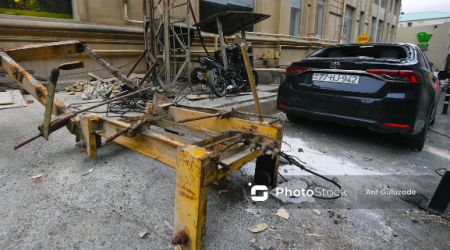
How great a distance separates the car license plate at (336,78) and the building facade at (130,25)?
600 centimetres

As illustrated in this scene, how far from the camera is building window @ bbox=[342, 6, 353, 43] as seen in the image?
19.1 meters

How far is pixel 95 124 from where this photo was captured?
2330 mm

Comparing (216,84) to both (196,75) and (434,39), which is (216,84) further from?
(434,39)

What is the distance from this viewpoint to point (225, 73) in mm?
6293

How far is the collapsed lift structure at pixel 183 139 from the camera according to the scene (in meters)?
1.42

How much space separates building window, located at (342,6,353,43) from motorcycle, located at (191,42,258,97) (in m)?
16.0

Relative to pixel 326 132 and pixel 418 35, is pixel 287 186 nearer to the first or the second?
pixel 326 132

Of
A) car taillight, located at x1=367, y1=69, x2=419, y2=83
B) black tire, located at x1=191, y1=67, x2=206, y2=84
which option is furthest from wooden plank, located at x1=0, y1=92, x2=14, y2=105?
car taillight, located at x1=367, y1=69, x2=419, y2=83

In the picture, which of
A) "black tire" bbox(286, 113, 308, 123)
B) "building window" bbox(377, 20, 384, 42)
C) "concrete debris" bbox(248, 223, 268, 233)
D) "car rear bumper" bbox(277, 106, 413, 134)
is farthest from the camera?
"building window" bbox(377, 20, 384, 42)

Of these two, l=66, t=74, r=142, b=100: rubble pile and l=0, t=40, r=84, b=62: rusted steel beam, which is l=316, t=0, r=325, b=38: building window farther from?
l=0, t=40, r=84, b=62: rusted steel beam

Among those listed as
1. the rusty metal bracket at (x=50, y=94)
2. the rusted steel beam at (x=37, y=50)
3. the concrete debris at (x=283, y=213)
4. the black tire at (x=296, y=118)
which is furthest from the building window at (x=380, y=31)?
the rusty metal bracket at (x=50, y=94)

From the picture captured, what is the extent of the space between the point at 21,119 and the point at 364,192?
4.59 m

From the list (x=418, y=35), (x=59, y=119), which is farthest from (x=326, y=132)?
(x=418, y=35)

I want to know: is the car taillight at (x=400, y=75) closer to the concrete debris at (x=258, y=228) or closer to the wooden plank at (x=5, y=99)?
the concrete debris at (x=258, y=228)
